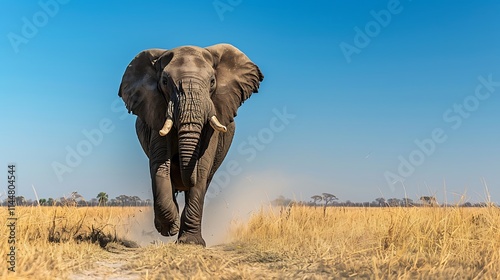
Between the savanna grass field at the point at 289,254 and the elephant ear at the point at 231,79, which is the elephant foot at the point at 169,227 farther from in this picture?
the elephant ear at the point at 231,79

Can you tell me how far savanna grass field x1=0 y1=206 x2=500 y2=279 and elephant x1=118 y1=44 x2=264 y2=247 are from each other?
41.0 inches

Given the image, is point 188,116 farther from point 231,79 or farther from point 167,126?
point 231,79

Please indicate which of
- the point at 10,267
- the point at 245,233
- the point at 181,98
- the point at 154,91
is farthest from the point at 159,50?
the point at 10,267

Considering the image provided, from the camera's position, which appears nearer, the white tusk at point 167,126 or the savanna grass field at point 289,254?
the savanna grass field at point 289,254

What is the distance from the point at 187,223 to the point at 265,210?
8.89 feet

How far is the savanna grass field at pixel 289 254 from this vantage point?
5.88 metres

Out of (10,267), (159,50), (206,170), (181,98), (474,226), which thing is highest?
(159,50)

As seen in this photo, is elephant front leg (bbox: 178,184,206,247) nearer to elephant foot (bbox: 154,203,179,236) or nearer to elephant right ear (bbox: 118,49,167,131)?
elephant foot (bbox: 154,203,179,236)

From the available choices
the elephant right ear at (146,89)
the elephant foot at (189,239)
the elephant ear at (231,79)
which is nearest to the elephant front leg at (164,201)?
the elephant foot at (189,239)

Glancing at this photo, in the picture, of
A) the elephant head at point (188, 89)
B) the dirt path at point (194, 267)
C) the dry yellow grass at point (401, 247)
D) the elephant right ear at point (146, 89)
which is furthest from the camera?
the elephant right ear at point (146, 89)

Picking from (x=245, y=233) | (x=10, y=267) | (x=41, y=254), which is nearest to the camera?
(x=10, y=267)

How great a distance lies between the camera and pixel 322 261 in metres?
6.41

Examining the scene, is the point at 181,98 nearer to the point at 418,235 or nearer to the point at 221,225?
the point at 418,235

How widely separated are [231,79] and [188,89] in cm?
178
